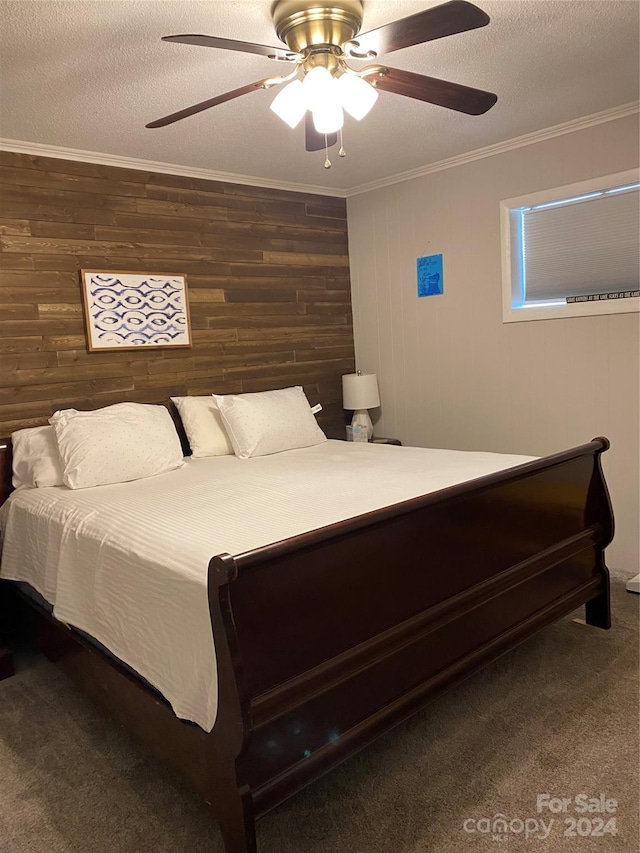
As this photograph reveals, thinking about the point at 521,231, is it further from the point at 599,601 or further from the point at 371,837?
the point at 371,837

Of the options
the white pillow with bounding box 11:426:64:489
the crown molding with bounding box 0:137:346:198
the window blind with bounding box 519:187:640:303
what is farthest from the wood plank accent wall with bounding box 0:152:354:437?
the window blind with bounding box 519:187:640:303

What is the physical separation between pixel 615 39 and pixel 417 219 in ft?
5.73

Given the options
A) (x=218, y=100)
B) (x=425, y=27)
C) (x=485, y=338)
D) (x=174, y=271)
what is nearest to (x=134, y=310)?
(x=174, y=271)

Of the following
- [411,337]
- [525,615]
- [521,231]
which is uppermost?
[521,231]

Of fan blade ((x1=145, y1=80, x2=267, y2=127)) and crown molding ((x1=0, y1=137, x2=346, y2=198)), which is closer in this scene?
fan blade ((x1=145, y1=80, x2=267, y2=127))

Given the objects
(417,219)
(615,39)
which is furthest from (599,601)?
(417,219)

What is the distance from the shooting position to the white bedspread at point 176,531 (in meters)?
1.68

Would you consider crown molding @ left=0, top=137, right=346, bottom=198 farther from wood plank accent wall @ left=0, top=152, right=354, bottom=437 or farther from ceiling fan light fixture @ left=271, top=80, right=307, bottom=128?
ceiling fan light fixture @ left=271, top=80, right=307, bottom=128

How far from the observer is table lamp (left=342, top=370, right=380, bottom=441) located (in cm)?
416

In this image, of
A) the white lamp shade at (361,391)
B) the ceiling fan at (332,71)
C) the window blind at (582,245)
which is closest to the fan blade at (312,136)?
the ceiling fan at (332,71)

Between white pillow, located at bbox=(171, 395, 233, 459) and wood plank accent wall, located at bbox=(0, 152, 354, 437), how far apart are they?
0.20 metres

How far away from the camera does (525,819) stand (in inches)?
67.6

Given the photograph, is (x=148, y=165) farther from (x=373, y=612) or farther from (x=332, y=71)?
(x=373, y=612)

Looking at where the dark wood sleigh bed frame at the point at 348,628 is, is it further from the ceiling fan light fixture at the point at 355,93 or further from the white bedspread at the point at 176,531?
the ceiling fan light fixture at the point at 355,93
